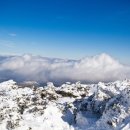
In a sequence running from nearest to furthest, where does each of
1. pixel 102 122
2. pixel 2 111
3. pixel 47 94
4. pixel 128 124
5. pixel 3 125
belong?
pixel 128 124
pixel 102 122
pixel 3 125
pixel 2 111
pixel 47 94

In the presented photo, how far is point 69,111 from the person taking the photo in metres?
94.2

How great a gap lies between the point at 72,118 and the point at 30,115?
12577mm

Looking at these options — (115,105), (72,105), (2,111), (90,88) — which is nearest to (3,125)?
Answer: (2,111)

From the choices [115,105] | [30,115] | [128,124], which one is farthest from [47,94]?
[128,124]

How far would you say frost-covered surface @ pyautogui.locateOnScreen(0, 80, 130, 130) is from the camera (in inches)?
3088

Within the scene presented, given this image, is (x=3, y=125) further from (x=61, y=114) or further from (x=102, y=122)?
(x=102, y=122)

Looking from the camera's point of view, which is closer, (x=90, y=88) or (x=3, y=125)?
(x=3, y=125)

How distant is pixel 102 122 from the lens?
78375mm

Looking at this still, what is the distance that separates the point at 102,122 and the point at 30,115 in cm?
2450

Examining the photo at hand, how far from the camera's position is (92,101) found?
307 ft

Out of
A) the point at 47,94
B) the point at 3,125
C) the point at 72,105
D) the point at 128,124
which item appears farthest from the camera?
the point at 47,94

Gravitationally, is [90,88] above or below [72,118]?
above

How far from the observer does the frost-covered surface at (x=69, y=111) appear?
Result: 257 ft

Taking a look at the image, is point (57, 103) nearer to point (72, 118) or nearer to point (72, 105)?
point (72, 105)
